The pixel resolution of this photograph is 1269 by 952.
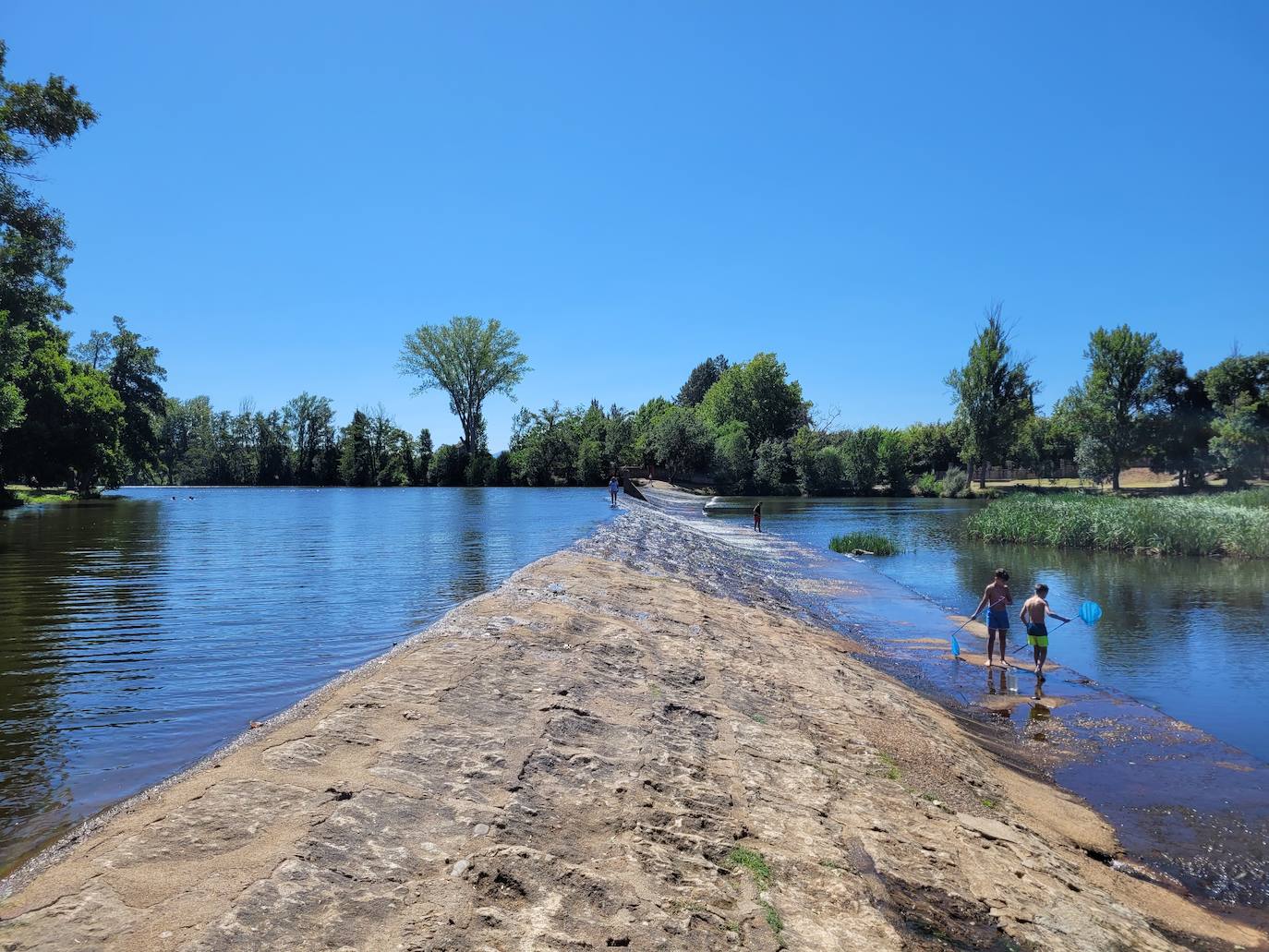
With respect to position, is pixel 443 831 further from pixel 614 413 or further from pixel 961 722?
pixel 614 413

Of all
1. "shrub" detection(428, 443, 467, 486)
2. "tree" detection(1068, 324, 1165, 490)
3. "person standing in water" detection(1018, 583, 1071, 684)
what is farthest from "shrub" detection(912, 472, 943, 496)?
"person standing in water" detection(1018, 583, 1071, 684)

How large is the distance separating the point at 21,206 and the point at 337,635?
23602 millimetres

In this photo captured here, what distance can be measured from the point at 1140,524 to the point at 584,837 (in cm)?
3565

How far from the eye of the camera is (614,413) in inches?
5015

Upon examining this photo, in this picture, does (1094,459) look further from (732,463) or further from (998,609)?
(998,609)

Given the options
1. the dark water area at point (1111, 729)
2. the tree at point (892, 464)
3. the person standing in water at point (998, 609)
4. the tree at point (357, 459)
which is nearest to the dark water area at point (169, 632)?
the dark water area at point (1111, 729)

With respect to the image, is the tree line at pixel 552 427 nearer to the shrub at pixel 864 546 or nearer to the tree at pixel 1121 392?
the tree at pixel 1121 392

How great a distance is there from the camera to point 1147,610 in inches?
815

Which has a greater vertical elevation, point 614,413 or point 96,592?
point 614,413

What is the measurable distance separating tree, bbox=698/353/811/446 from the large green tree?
3876 centimetres

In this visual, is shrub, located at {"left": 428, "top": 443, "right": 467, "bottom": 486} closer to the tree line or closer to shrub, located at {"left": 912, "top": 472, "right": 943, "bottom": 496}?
the tree line

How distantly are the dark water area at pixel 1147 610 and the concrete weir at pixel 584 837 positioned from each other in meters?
6.48

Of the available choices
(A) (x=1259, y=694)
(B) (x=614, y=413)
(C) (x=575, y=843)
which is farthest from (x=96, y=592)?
(B) (x=614, y=413)

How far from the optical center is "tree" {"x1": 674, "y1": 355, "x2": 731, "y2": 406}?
144m
